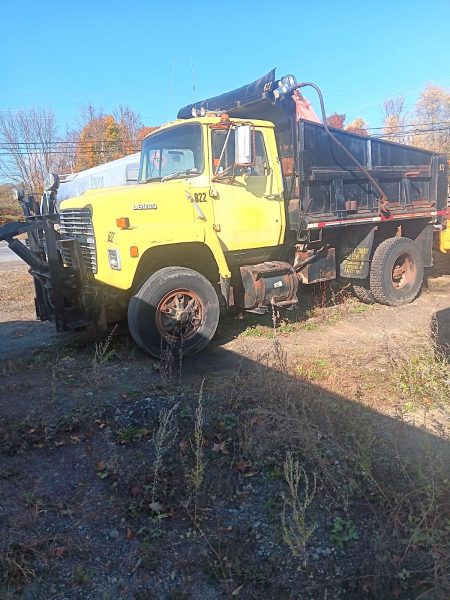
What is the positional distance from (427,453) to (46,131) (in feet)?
148

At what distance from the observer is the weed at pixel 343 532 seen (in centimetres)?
256

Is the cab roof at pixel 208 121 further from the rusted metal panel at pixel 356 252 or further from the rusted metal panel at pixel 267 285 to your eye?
the rusted metal panel at pixel 356 252

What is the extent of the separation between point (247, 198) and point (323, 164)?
4.67ft

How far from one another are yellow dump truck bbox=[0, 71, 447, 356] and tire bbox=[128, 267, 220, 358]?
1 cm

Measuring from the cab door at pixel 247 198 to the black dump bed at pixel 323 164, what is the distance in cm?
29

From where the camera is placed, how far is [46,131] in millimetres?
41875

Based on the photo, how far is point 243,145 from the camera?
18.1ft

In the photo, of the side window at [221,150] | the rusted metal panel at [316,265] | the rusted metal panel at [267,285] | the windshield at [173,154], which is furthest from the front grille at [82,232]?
the rusted metal panel at [316,265]

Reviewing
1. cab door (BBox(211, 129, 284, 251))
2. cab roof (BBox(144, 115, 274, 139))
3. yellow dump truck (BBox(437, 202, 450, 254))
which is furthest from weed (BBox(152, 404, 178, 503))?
yellow dump truck (BBox(437, 202, 450, 254))

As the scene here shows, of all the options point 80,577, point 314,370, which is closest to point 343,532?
point 80,577

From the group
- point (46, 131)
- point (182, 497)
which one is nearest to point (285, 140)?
point (182, 497)

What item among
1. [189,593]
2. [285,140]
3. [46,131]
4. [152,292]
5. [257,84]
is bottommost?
[189,593]

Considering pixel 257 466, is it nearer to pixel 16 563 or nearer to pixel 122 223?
pixel 16 563

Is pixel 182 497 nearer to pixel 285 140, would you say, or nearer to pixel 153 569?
pixel 153 569
